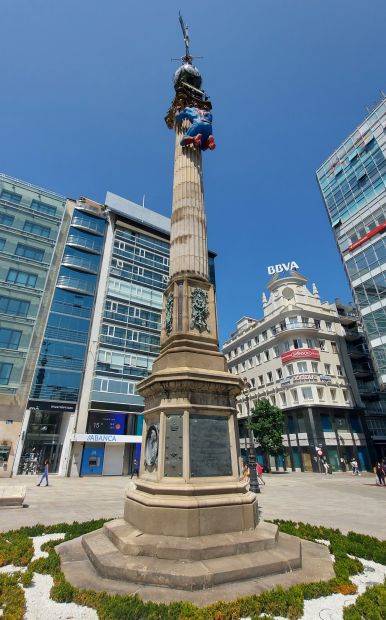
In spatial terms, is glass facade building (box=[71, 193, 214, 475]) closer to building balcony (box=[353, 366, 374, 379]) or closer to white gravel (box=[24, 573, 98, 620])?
white gravel (box=[24, 573, 98, 620])

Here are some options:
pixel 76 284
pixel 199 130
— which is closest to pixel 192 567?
pixel 199 130

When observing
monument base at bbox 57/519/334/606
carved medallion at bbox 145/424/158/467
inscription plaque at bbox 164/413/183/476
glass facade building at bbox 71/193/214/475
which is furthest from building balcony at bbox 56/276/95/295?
monument base at bbox 57/519/334/606

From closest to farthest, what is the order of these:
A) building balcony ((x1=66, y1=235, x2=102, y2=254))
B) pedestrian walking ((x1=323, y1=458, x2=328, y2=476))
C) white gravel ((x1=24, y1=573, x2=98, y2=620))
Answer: white gravel ((x1=24, y1=573, x2=98, y2=620)) < pedestrian walking ((x1=323, y1=458, x2=328, y2=476)) < building balcony ((x1=66, y1=235, x2=102, y2=254))

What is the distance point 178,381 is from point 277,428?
30.7 metres

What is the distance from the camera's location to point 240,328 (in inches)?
2329

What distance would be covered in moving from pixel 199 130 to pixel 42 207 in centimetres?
3156

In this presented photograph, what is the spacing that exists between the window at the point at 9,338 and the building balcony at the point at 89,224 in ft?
49.4

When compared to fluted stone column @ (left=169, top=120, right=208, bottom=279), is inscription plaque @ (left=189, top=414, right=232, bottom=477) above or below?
below

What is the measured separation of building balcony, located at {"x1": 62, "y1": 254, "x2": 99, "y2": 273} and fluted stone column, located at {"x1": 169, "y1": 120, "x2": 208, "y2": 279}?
28.2 meters

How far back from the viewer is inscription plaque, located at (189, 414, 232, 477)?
19.9 feet

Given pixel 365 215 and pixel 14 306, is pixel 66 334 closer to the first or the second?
pixel 14 306

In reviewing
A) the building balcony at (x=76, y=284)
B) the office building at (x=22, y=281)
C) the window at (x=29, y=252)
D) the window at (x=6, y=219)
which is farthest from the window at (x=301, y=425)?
the window at (x=6, y=219)

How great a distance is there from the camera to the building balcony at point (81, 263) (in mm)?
35781

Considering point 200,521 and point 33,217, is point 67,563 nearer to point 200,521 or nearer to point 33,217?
point 200,521
